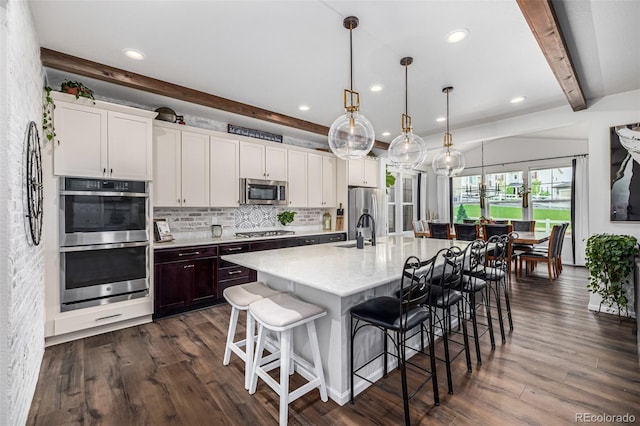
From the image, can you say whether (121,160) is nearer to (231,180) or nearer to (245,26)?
(231,180)

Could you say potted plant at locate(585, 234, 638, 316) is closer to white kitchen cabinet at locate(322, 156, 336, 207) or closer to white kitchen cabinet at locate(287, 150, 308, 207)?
white kitchen cabinet at locate(322, 156, 336, 207)

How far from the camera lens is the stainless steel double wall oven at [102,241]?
2.80m

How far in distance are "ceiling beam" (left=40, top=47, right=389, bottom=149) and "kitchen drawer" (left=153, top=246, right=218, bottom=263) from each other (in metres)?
1.77

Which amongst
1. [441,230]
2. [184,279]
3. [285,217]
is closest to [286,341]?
[184,279]

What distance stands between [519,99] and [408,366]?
3.42 meters

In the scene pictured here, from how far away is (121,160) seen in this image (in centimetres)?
310

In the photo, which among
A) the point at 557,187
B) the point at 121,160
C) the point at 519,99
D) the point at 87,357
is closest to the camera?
the point at 87,357

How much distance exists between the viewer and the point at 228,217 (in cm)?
454

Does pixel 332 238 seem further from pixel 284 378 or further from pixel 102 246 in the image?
pixel 284 378

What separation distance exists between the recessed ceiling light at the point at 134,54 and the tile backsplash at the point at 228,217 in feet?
6.17

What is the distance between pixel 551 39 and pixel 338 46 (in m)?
1.57

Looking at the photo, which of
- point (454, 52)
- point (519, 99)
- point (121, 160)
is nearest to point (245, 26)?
point (454, 52)

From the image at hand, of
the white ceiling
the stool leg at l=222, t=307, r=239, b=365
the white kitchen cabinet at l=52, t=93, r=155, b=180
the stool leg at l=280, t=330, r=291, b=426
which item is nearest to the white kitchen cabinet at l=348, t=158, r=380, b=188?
the white ceiling

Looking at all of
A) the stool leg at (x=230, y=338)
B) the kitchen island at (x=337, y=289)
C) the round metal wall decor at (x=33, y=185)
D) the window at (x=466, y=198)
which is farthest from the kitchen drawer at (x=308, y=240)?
A: the window at (x=466, y=198)
